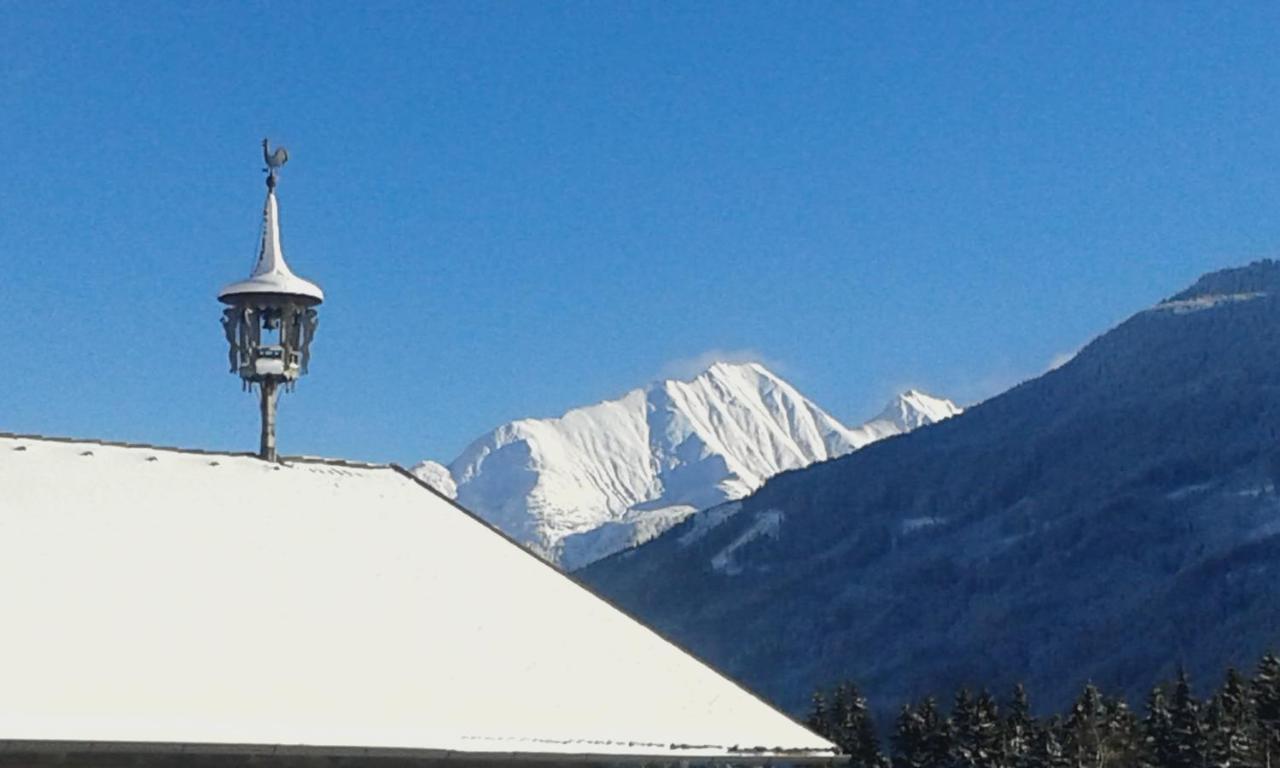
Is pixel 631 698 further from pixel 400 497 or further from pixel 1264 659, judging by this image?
pixel 1264 659

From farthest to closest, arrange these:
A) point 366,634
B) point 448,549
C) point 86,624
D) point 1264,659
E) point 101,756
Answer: point 1264,659 < point 448,549 < point 366,634 < point 86,624 < point 101,756

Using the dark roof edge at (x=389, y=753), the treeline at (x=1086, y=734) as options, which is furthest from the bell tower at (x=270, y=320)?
the treeline at (x=1086, y=734)

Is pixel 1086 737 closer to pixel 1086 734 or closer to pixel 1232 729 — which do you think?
pixel 1086 734

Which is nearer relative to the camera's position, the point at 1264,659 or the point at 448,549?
the point at 448,549

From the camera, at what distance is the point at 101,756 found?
21.7 meters

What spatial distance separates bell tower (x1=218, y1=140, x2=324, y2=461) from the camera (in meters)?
30.9

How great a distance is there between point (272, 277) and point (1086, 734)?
6655 centimetres

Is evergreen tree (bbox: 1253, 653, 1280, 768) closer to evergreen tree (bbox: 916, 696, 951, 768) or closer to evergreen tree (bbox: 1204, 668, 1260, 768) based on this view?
evergreen tree (bbox: 1204, 668, 1260, 768)

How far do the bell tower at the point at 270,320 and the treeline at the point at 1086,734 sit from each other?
59.5 m

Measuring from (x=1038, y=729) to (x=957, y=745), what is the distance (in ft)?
15.2

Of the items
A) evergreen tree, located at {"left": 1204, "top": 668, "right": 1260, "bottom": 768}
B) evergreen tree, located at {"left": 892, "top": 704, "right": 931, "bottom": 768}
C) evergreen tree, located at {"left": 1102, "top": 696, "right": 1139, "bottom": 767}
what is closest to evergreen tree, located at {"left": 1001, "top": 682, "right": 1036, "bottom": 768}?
evergreen tree, located at {"left": 1102, "top": 696, "right": 1139, "bottom": 767}

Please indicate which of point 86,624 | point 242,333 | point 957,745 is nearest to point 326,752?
point 86,624

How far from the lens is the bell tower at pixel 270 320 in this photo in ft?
101

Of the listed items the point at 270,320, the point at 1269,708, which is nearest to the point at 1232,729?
the point at 1269,708
